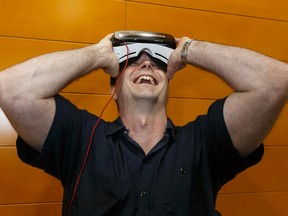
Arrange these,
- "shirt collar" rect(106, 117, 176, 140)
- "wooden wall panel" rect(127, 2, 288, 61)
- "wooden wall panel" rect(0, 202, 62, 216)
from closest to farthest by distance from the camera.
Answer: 1. "shirt collar" rect(106, 117, 176, 140)
2. "wooden wall panel" rect(0, 202, 62, 216)
3. "wooden wall panel" rect(127, 2, 288, 61)

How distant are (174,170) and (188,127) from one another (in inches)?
7.8

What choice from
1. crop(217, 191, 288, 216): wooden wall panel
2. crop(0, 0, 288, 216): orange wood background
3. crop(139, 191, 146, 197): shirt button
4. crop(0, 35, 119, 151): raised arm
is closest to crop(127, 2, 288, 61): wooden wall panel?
crop(0, 0, 288, 216): orange wood background

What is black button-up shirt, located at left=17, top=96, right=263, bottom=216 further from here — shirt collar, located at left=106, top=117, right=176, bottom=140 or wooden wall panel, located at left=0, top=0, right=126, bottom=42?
wooden wall panel, located at left=0, top=0, right=126, bottom=42

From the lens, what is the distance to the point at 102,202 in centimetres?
103

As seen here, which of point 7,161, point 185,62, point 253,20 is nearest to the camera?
point 185,62

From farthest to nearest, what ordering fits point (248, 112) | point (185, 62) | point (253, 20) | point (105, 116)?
point (253, 20) < point (105, 116) < point (185, 62) < point (248, 112)

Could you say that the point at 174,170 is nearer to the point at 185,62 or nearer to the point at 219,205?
the point at 185,62

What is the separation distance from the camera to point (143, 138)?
119cm

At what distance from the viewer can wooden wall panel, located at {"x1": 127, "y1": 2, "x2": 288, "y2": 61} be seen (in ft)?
5.40

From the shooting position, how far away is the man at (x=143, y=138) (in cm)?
100

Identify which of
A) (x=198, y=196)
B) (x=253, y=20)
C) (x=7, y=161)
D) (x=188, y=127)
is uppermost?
(x=253, y=20)

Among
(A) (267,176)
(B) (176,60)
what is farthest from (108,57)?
(A) (267,176)

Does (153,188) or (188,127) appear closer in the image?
(153,188)

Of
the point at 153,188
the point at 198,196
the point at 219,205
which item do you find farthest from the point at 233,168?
the point at 219,205
